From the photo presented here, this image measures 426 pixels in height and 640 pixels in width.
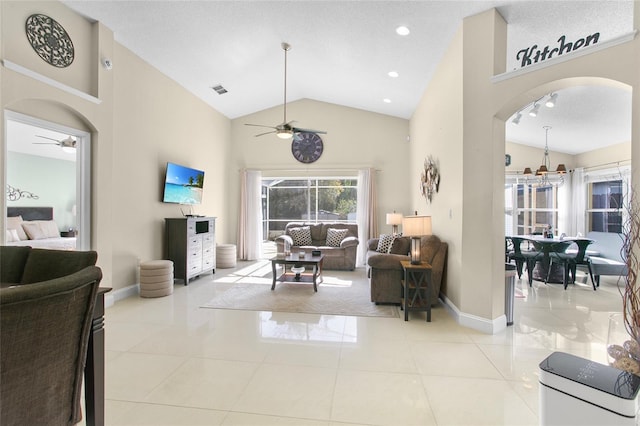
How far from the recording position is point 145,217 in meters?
4.88

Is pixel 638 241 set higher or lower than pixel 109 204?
lower

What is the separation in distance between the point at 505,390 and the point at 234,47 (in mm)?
5238

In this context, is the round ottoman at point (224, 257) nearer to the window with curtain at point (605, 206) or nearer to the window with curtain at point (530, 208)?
the window with curtain at point (530, 208)

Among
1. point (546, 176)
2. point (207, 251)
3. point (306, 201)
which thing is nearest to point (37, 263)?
point (207, 251)

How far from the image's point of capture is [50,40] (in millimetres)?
3328

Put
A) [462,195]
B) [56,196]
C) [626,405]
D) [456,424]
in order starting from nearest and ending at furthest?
[626,405]
[456,424]
[462,195]
[56,196]

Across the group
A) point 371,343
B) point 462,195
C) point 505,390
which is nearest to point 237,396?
point 371,343

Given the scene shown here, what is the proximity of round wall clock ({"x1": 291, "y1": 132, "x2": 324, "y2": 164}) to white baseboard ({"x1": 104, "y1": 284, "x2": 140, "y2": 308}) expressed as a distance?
451 cm

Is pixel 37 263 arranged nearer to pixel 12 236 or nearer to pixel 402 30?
pixel 12 236

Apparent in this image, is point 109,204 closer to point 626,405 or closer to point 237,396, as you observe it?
point 237,396

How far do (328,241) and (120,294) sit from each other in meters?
4.11

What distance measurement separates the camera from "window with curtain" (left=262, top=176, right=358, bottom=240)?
7812 mm

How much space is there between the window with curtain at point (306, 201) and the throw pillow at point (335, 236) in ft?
2.55

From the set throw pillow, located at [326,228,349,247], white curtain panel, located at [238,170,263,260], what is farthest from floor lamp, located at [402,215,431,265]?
white curtain panel, located at [238,170,263,260]
